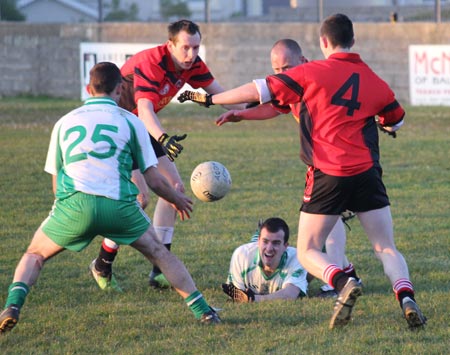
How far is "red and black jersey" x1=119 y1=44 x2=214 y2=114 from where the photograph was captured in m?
7.43

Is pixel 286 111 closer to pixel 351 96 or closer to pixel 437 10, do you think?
pixel 351 96

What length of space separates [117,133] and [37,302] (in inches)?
71.0

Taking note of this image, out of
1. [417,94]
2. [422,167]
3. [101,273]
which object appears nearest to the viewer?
[101,273]

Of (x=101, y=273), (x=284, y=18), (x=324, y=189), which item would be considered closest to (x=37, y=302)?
(x=101, y=273)

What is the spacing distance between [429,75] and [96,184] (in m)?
17.6

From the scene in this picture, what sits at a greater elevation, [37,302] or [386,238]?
[386,238]

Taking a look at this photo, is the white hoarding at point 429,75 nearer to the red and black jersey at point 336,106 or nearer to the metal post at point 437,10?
the metal post at point 437,10

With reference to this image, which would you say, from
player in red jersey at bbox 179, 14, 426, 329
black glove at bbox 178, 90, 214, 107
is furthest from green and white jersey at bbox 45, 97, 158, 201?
player in red jersey at bbox 179, 14, 426, 329

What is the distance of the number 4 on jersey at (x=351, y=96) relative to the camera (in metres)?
5.95

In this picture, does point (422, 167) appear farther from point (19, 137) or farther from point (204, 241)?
point (19, 137)

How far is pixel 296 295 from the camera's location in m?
7.06

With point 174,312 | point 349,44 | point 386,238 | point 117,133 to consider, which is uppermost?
point 349,44

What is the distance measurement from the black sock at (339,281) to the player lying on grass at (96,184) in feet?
3.22

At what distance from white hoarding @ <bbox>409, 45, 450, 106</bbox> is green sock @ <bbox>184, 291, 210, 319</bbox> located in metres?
16.6
